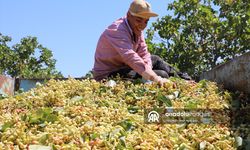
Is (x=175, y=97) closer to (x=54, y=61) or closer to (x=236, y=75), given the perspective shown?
(x=236, y=75)

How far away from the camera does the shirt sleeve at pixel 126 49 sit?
5.20 m

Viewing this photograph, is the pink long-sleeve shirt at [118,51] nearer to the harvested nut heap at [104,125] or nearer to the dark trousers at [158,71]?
the dark trousers at [158,71]

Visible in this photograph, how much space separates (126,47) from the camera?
5.40m

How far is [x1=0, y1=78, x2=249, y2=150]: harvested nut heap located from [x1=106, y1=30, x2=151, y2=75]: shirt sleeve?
75 cm

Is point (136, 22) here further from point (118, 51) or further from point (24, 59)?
point (24, 59)

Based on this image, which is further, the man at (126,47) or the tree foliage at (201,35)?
the tree foliage at (201,35)

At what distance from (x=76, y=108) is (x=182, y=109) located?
33.2 inches

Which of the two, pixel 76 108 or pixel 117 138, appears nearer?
pixel 117 138

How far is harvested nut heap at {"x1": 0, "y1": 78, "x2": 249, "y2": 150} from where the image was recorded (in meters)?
2.52

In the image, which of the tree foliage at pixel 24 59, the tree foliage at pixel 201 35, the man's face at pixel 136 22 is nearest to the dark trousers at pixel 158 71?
the man's face at pixel 136 22

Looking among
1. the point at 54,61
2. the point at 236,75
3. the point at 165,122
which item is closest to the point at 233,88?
the point at 236,75

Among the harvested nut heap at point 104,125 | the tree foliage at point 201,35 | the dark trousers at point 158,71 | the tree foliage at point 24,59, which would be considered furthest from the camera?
the tree foliage at point 24,59

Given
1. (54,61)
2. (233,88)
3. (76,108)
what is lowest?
(76,108)

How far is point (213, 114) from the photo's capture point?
3.66m
